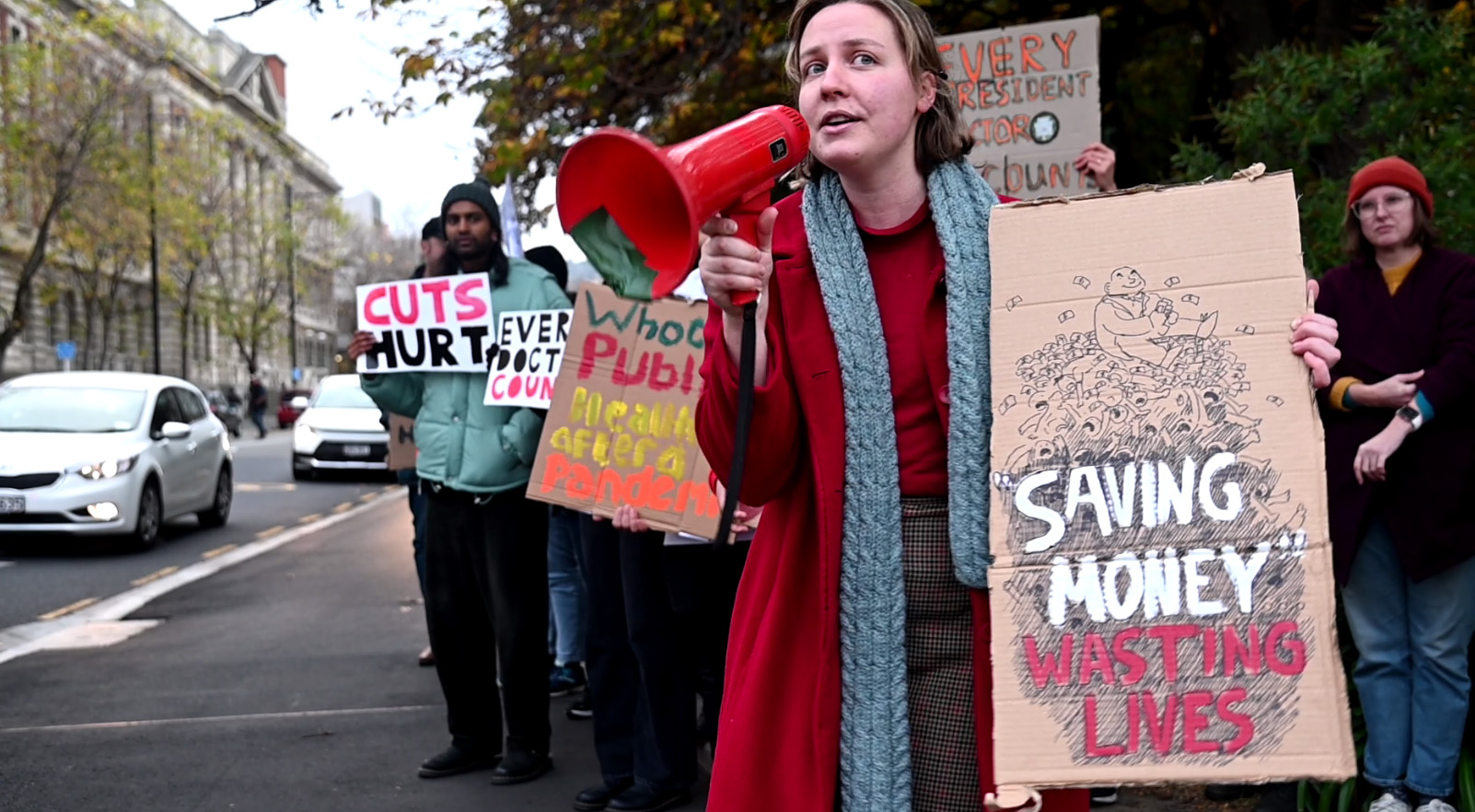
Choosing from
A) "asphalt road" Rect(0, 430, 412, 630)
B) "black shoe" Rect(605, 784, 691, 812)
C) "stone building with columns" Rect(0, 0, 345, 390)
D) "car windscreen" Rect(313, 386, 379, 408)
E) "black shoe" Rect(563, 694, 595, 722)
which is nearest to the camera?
"black shoe" Rect(605, 784, 691, 812)

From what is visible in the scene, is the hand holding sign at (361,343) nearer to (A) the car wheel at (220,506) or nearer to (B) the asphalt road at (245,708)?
(B) the asphalt road at (245,708)

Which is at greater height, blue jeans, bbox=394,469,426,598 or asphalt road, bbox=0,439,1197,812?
blue jeans, bbox=394,469,426,598

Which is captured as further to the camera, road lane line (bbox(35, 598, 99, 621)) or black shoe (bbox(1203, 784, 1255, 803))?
road lane line (bbox(35, 598, 99, 621))

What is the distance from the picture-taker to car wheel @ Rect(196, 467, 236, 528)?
1564 cm

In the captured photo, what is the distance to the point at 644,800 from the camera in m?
4.98

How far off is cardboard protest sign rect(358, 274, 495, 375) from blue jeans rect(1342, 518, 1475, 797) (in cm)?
311

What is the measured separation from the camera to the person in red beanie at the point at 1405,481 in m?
4.18

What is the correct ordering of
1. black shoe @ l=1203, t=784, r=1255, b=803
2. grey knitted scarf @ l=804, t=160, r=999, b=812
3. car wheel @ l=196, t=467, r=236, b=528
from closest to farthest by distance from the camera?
1. grey knitted scarf @ l=804, t=160, r=999, b=812
2. black shoe @ l=1203, t=784, r=1255, b=803
3. car wheel @ l=196, t=467, r=236, b=528

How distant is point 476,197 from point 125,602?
6148 mm

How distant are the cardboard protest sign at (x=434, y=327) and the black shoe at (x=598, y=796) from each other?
Answer: 5.19 feet

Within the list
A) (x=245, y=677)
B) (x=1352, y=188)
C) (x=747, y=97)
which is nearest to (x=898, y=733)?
(x=1352, y=188)

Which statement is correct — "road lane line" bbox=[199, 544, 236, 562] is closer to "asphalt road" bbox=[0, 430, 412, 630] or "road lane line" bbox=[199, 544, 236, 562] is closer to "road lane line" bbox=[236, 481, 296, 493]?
"asphalt road" bbox=[0, 430, 412, 630]

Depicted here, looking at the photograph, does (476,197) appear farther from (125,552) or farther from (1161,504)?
(125,552)

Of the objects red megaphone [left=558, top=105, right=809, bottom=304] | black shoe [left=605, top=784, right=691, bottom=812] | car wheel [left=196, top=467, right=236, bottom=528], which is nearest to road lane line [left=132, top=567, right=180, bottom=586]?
car wheel [left=196, top=467, right=236, bottom=528]
